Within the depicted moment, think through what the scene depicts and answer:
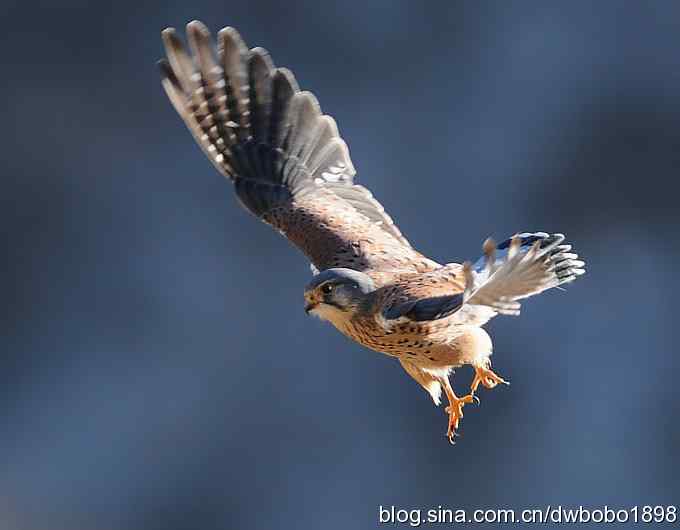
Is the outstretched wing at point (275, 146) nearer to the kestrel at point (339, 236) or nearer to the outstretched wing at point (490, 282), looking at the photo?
the kestrel at point (339, 236)

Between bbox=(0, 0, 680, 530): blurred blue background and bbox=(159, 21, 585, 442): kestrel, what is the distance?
2.64m

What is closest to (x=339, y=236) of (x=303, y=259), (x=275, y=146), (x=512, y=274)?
(x=275, y=146)

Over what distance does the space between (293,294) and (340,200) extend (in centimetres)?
337

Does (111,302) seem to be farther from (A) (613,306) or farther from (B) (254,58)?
(B) (254,58)

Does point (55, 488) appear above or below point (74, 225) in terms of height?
below

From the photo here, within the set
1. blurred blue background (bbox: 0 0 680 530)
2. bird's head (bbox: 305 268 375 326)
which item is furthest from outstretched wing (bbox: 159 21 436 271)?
blurred blue background (bbox: 0 0 680 530)

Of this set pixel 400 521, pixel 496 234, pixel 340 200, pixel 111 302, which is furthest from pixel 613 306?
pixel 340 200

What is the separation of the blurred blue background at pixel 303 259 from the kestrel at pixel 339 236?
2.64 metres

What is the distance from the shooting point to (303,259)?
762 centimetres

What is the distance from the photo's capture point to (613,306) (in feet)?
25.6

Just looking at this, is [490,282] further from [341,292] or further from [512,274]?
[341,292]

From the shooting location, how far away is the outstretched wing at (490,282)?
3.30 meters

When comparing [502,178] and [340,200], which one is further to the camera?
[502,178]

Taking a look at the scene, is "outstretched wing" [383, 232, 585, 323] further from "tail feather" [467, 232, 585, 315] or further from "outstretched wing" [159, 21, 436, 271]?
"outstretched wing" [159, 21, 436, 271]
